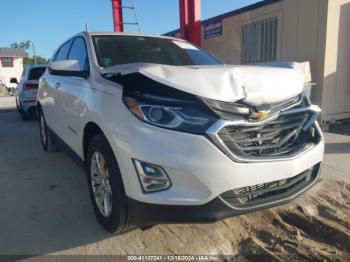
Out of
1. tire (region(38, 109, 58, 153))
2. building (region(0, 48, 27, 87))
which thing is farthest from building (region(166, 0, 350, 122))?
building (region(0, 48, 27, 87))

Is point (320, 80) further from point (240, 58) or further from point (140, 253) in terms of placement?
point (140, 253)

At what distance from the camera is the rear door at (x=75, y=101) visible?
331 cm

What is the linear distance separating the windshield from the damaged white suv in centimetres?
68

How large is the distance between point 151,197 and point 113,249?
72 cm

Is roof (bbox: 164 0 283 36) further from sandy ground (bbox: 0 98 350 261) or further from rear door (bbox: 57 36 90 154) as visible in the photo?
rear door (bbox: 57 36 90 154)

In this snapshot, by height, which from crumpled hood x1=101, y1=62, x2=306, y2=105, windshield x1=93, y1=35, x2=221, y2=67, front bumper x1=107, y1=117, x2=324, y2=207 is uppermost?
windshield x1=93, y1=35, x2=221, y2=67

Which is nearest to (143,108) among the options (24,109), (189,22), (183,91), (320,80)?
(183,91)

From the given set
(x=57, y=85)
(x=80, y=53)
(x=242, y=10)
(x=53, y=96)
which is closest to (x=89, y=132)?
(x=80, y=53)

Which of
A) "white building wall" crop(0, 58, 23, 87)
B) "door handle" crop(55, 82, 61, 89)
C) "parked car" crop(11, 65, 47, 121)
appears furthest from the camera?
"white building wall" crop(0, 58, 23, 87)

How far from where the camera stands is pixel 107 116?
2.66 meters

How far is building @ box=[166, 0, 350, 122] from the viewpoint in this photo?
7.20 m

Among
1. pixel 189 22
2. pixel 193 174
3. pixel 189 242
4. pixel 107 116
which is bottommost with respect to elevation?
pixel 189 242

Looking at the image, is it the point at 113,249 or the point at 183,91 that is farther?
the point at 113,249

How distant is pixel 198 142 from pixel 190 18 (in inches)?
301
